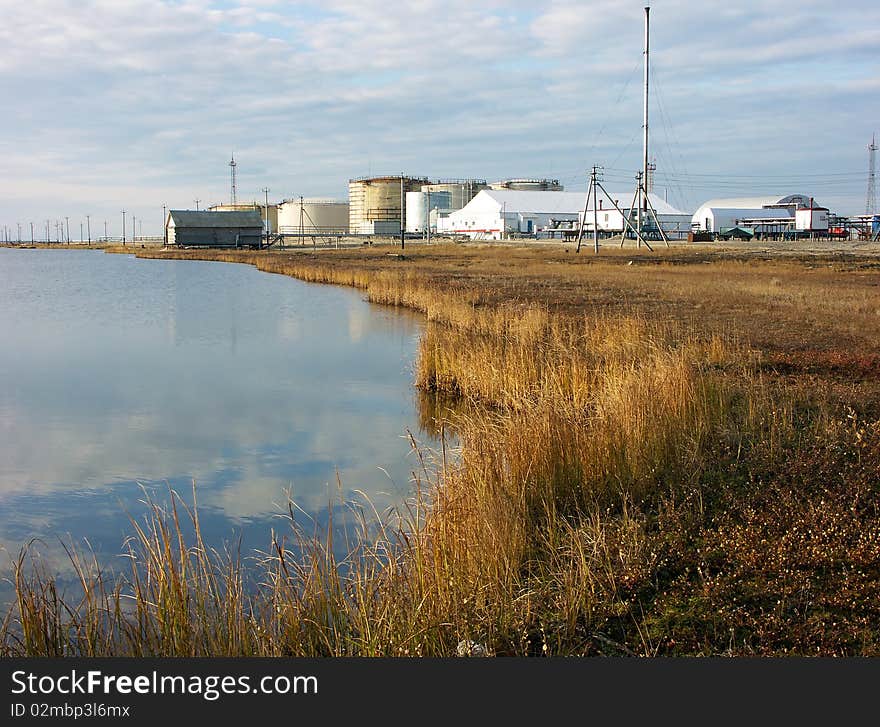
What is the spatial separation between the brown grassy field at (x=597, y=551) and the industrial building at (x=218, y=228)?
275 feet

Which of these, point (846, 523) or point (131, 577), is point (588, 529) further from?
point (131, 577)

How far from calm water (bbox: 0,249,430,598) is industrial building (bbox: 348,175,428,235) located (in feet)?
329

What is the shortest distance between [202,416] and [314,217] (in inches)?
5097

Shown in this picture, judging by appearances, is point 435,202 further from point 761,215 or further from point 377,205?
point 761,215

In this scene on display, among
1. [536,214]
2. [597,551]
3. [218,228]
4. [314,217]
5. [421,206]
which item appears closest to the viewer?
[597,551]

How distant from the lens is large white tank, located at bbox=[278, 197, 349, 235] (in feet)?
454

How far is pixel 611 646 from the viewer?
5.03 metres

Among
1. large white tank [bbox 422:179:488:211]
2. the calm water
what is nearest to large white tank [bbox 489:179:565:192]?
large white tank [bbox 422:179:488:211]

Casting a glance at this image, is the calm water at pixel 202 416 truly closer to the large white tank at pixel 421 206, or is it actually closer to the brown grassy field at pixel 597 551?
the brown grassy field at pixel 597 551

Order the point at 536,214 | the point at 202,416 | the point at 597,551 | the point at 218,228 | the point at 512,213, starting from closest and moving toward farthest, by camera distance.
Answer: the point at 597,551 < the point at 202,416 < the point at 218,228 < the point at 512,213 < the point at 536,214

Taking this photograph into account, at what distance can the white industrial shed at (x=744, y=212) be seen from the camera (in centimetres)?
9688

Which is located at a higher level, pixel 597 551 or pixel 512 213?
pixel 512 213

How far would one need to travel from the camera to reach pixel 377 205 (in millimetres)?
131125

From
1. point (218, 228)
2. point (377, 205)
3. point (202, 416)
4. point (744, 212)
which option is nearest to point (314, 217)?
point (377, 205)
